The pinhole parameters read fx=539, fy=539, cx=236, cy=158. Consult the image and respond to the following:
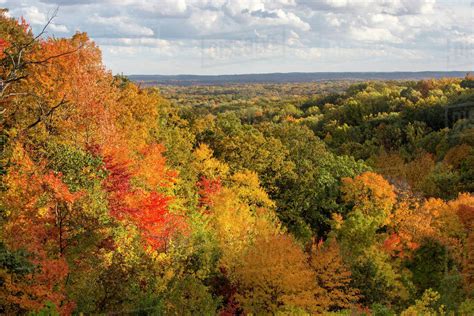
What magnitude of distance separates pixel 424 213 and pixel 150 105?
2578cm

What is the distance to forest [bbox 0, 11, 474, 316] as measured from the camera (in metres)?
24.3

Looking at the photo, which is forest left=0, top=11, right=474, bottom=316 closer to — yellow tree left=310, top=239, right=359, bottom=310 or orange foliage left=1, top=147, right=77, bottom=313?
orange foliage left=1, top=147, right=77, bottom=313

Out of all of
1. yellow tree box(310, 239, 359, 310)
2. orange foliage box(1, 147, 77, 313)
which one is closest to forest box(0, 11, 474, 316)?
orange foliage box(1, 147, 77, 313)

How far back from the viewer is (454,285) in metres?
37.5

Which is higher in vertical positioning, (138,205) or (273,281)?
(138,205)

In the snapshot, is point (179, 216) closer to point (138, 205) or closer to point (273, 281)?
point (138, 205)

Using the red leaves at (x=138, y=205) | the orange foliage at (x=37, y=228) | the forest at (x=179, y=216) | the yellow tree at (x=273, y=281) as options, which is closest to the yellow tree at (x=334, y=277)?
the forest at (x=179, y=216)

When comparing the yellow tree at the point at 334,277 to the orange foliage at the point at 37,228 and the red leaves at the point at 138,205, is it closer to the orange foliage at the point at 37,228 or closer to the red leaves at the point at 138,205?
the red leaves at the point at 138,205

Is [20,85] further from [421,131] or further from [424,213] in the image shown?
[421,131]

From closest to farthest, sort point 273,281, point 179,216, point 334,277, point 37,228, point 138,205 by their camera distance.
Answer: point 37,228
point 138,205
point 273,281
point 334,277
point 179,216

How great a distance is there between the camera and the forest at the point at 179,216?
79.8ft

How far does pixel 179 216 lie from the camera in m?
35.8

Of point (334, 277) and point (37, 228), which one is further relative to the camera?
point (334, 277)

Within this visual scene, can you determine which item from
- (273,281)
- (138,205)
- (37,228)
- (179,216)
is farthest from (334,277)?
(37,228)
